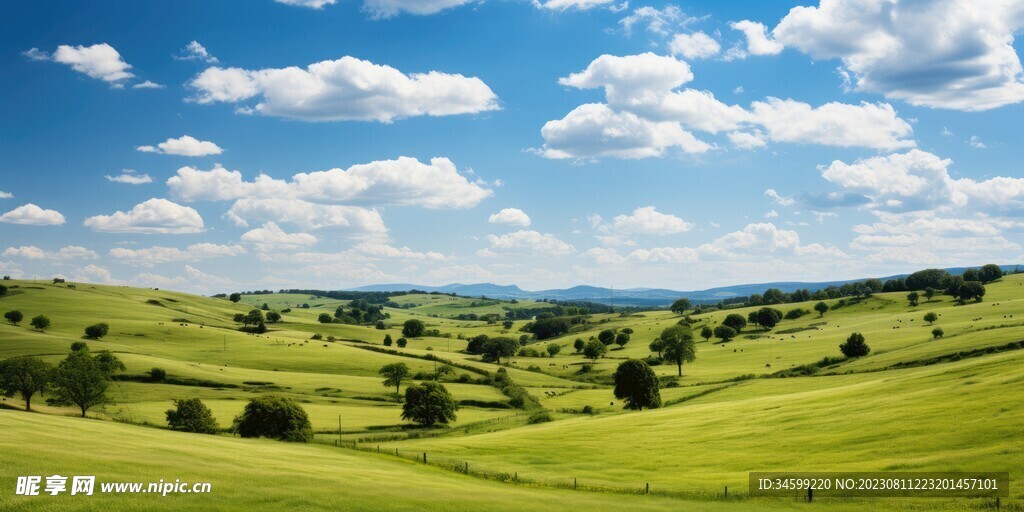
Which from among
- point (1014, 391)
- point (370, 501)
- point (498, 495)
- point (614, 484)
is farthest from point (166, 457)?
point (1014, 391)

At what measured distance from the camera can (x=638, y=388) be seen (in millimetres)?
97125

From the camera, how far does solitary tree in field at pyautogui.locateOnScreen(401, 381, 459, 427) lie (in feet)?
301

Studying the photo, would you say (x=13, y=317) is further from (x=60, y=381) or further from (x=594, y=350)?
(x=594, y=350)

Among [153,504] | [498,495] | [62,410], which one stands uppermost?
[153,504]

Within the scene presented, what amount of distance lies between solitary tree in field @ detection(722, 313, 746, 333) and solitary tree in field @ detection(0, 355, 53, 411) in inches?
6633

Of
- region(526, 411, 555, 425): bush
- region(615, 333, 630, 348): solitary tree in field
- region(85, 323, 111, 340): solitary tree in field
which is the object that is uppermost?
region(85, 323, 111, 340): solitary tree in field

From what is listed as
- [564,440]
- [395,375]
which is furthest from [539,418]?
[395,375]

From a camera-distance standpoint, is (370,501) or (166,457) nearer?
(370,501)

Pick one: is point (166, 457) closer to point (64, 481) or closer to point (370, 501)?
point (64, 481)

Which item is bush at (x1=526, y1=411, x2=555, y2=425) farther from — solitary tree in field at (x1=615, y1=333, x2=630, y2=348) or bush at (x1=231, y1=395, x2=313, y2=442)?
solitary tree in field at (x1=615, y1=333, x2=630, y2=348)

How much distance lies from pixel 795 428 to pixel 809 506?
2127cm

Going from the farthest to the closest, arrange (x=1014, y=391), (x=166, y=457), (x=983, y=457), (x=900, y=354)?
(x=900, y=354) < (x=1014, y=391) < (x=166, y=457) < (x=983, y=457)

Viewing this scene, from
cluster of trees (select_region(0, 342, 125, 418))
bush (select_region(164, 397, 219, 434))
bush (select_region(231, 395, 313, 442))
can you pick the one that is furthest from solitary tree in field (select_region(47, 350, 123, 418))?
bush (select_region(231, 395, 313, 442))

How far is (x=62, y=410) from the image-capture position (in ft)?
295
